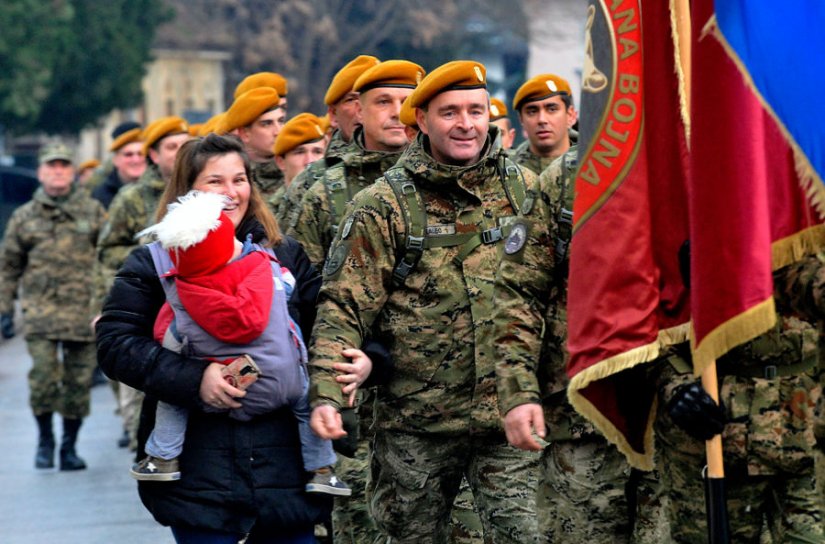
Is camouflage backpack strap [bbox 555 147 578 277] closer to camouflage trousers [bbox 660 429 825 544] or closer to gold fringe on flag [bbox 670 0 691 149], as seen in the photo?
gold fringe on flag [bbox 670 0 691 149]

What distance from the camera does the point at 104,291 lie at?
1216cm

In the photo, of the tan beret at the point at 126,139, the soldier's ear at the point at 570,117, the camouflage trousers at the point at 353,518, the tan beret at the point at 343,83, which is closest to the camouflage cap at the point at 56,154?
the tan beret at the point at 126,139

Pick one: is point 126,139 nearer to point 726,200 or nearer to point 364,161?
point 364,161

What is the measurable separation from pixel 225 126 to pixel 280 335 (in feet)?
16.1

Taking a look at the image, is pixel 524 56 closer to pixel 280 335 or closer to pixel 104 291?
pixel 104 291

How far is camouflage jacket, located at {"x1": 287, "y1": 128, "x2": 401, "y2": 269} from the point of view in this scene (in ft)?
26.9

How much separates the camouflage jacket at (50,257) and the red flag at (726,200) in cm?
927

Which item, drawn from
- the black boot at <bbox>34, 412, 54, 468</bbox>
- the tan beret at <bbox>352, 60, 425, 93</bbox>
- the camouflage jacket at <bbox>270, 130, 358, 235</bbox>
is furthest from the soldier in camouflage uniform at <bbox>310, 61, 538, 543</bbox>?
the black boot at <bbox>34, 412, 54, 468</bbox>

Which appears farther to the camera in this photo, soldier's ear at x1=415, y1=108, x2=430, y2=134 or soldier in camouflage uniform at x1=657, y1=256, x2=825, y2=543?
soldier's ear at x1=415, y1=108, x2=430, y2=134

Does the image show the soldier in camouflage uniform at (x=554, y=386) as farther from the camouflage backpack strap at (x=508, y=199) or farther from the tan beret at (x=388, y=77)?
the tan beret at (x=388, y=77)

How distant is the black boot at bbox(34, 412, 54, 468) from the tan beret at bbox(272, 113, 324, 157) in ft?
12.2

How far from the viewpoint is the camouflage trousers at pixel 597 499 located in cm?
615

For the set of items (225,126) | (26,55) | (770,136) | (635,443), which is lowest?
(635,443)

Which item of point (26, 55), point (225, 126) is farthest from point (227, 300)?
point (26, 55)
